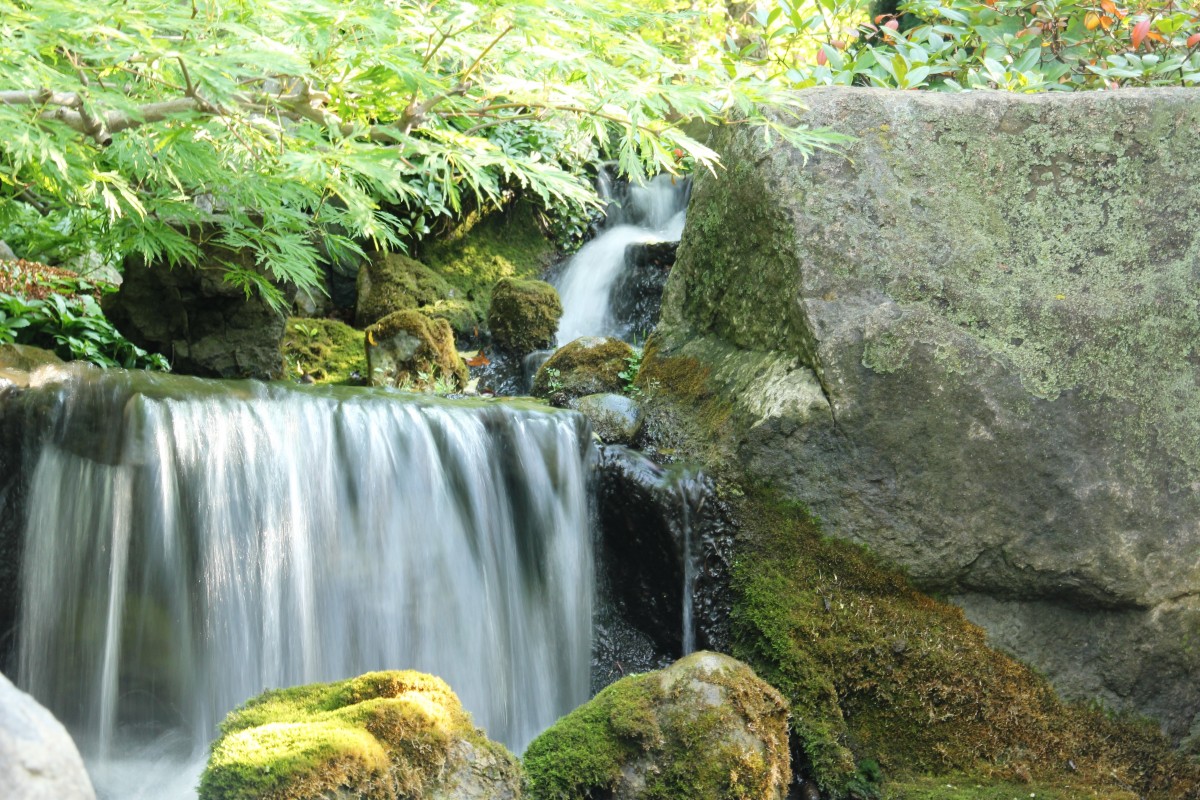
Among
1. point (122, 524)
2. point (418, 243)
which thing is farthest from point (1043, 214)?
point (418, 243)

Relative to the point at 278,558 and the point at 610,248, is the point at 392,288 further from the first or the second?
the point at 278,558

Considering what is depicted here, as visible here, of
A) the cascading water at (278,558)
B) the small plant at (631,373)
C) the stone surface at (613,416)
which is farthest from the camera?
the small plant at (631,373)

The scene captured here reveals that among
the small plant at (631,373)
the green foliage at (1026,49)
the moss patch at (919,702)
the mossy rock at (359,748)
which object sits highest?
the green foliage at (1026,49)

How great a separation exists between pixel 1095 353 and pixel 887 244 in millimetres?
1069

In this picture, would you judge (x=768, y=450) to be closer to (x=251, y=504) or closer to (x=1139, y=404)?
(x=1139, y=404)

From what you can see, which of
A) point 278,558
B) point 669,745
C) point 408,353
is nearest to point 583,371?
point 408,353

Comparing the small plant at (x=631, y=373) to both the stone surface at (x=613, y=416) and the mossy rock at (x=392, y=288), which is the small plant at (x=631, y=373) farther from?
the mossy rock at (x=392, y=288)

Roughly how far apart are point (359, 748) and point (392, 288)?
625 centimetres

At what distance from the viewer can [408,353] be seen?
7.43 metres

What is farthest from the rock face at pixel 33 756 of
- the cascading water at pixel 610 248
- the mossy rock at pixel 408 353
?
the cascading water at pixel 610 248

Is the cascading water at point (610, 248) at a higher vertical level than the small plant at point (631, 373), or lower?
higher

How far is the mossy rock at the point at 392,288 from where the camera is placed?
28.7 ft

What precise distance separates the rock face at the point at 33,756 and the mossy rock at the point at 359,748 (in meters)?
0.91

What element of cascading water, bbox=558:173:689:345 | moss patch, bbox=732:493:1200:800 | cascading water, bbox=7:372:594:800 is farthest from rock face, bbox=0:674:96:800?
cascading water, bbox=558:173:689:345
